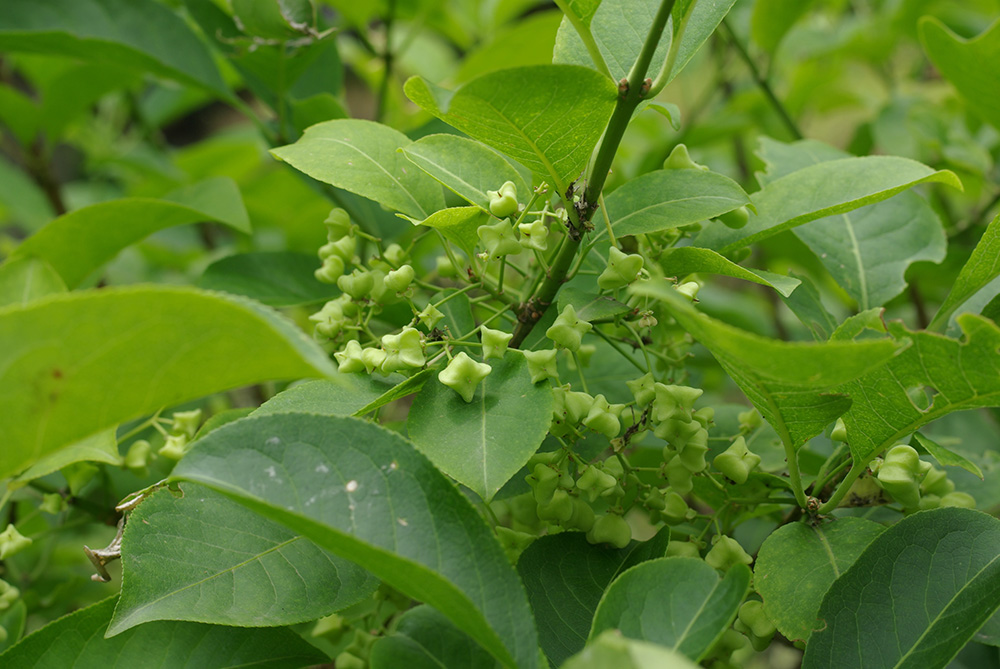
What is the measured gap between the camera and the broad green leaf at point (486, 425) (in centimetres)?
71

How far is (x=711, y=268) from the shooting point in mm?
833

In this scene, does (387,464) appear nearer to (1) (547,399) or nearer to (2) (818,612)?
(1) (547,399)

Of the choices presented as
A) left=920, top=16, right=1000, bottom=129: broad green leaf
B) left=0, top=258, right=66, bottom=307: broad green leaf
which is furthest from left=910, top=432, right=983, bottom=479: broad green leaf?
left=0, top=258, right=66, bottom=307: broad green leaf

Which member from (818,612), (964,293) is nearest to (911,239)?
(964,293)

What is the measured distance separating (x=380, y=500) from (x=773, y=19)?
1.48 m

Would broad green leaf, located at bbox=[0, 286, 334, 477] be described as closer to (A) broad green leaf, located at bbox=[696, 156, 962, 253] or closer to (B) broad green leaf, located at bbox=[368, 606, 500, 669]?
(B) broad green leaf, located at bbox=[368, 606, 500, 669]

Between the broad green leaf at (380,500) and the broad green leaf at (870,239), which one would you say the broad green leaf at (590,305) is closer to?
the broad green leaf at (380,500)

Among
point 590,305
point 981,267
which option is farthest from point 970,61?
point 590,305

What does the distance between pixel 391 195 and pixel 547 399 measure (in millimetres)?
307

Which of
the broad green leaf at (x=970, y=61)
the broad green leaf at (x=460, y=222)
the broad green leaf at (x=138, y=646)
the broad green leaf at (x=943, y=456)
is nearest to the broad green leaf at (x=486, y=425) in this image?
the broad green leaf at (x=460, y=222)

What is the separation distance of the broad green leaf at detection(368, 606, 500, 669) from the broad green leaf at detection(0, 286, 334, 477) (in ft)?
1.04

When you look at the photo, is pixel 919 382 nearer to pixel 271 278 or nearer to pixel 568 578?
pixel 568 578

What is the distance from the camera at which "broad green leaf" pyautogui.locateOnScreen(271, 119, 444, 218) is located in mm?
877

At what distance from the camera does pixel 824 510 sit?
0.89 meters
